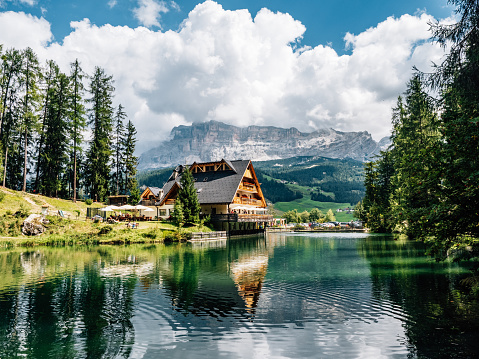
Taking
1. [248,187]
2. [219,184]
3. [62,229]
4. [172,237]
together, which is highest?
[219,184]

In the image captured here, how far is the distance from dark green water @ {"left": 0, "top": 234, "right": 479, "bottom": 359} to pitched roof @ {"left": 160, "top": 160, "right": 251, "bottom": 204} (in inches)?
1538

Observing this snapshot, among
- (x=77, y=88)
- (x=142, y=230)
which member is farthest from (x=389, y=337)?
(x=77, y=88)

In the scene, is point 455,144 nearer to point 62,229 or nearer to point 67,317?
point 67,317

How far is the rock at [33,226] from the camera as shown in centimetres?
4091

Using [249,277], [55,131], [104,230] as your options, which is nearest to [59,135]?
[55,131]

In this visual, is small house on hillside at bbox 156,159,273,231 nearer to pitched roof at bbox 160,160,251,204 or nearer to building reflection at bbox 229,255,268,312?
pitched roof at bbox 160,160,251,204

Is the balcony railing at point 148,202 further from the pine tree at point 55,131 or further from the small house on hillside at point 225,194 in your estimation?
the pine tree at point 55,131

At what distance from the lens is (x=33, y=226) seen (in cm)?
4125

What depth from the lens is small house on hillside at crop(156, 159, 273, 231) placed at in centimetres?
5962

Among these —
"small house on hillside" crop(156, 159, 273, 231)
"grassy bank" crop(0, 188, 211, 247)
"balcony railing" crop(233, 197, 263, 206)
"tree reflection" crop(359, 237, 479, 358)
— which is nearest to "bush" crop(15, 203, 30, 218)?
"grassy bank" crop(0, 188, 211, 247)

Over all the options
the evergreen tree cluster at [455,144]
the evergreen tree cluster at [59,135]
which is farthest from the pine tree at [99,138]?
the evergreen tree cluster at [455,144]

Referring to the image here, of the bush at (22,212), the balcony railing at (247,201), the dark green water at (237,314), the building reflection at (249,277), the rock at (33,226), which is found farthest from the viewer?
the balcony railing at (247,201)

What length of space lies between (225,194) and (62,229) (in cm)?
2737

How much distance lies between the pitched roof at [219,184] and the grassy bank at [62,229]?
12632 mm
